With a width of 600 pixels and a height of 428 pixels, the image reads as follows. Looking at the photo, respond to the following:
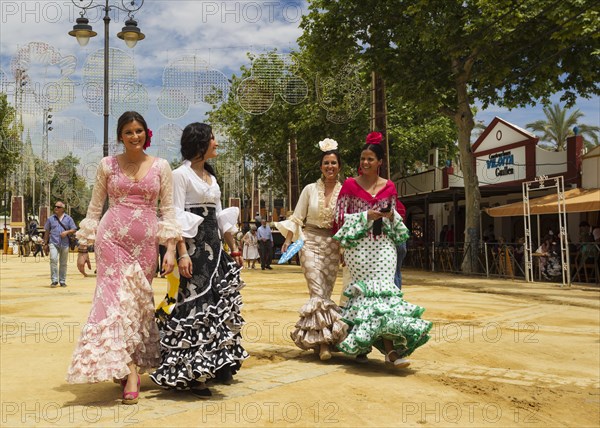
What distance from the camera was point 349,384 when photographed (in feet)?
17.3

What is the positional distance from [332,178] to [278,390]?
2455 mm

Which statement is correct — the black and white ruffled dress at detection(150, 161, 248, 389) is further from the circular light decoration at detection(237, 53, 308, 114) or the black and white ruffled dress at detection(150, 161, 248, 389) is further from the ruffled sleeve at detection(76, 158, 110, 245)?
the circular light decoration at detection(237, 53, 308, 114)

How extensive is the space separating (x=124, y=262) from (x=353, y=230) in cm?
224

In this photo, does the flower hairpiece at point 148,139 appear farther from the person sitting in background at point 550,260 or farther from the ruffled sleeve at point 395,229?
the person sitting in background at point 550,260

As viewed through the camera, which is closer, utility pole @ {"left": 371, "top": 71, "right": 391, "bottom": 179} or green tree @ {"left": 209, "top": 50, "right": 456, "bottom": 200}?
utility pole @ {"left": 371, "top": 71, "right": 391, "bottom": 179}

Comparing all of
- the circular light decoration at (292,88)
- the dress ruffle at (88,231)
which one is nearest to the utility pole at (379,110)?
the circular light decoration at (292,88)

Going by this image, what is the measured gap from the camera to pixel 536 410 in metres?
4.81

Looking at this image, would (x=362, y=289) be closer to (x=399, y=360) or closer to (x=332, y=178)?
(x=399, y=360)

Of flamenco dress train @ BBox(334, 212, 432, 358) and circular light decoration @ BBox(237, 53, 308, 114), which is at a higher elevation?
circular light decoration @ BBox(237, 53, 308, 114)

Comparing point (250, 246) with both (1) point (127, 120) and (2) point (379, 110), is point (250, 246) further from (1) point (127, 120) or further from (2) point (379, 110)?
(1) point (127, 120)

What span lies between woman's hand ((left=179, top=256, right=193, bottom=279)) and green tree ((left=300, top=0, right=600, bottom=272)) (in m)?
15.6

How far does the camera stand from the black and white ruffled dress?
4.77 m

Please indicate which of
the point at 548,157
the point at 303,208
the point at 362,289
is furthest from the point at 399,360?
the point at 548,157

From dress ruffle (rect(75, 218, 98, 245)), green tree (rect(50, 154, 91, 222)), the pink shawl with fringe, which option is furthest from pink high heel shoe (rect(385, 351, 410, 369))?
green tree (rect(50, 154, 91, 222))
